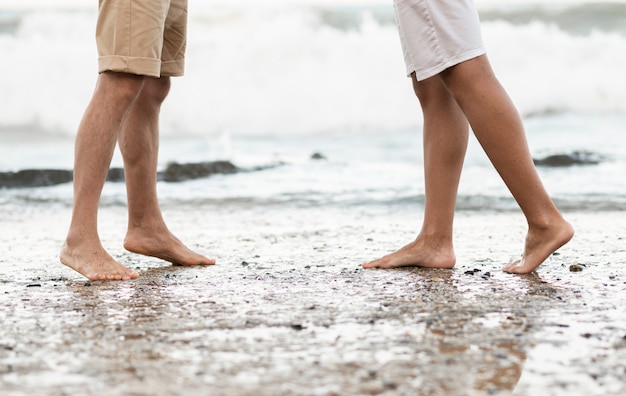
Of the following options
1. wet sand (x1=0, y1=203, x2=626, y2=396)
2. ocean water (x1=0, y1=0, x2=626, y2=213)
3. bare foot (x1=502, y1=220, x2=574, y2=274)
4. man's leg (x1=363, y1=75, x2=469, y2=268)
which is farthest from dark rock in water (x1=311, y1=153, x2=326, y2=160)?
bare foot (x1=502, y1=220, x2=574, y2=274)

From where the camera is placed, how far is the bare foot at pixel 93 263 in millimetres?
2881

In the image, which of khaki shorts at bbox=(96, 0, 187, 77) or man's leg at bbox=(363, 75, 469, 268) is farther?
man's leg at bbox=(363, 75, 469, 268)

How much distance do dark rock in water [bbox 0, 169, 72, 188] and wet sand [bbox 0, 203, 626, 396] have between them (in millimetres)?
6644

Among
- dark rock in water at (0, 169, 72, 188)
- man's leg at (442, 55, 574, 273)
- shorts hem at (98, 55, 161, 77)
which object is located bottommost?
dark rock in water at (0, 169, 72, 188)

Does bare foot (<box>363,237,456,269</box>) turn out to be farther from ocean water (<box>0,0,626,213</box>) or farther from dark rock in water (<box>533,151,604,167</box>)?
ocean water (<box>0,0,626,213</box>)

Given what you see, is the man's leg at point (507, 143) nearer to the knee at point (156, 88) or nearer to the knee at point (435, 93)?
the knee at point (435, 93)

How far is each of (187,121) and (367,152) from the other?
5083mm

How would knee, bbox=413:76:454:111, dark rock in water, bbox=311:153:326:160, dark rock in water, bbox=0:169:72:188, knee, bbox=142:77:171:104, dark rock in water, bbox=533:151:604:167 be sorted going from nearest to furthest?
knee, bbox=413:76:454:111, knee, bbox=142:77:171:104, dark rock in water, bbox=0:169:72:188, dark rock in water, bbox=533:151:604:167, dark rock in water, bbox=311:153:326:160

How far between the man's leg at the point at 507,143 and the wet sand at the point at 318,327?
15 centimetres

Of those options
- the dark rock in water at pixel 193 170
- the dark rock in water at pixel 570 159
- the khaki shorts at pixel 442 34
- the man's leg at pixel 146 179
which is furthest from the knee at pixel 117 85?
the dark rock in water at pixel 570 159

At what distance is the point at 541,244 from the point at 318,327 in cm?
120

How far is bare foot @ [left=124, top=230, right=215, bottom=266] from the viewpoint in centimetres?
336

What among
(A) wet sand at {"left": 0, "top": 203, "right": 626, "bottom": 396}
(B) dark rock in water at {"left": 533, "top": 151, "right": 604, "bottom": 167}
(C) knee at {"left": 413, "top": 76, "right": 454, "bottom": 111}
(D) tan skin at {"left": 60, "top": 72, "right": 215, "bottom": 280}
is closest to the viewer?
(A) wet sand at {"left": 0, "top": 203, "right": 626, "bottom": 396}

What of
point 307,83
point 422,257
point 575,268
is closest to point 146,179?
point 422,257
